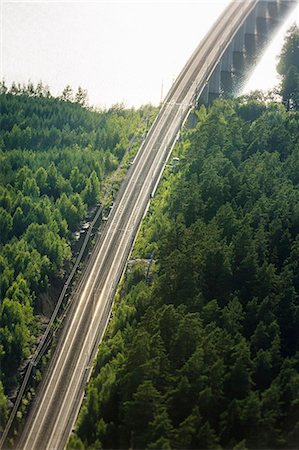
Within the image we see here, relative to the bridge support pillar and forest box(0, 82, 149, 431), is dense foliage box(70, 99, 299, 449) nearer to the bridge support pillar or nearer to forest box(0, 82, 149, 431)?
forest box(0, 82, 149, 431)

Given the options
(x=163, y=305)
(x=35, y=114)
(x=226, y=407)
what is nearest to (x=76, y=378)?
(x=163, y=305)

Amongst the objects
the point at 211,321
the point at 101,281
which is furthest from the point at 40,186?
the point at 211,321

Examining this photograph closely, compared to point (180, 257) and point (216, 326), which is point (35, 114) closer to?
point (180, 257)

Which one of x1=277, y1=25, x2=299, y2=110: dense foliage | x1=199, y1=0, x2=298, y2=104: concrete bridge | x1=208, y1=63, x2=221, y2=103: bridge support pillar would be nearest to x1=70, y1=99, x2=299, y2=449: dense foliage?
x1=277, y1=25, x2=299, y2=110: dense foliage

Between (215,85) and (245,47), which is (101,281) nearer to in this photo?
(215,85)

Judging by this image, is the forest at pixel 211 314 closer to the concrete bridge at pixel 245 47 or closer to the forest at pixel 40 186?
the forest at pixel 40 186
